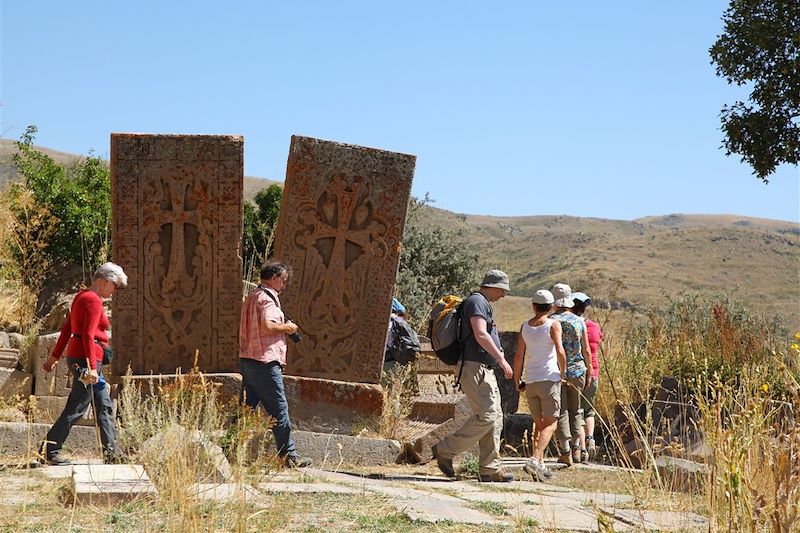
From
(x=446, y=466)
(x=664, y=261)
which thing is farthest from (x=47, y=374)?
(x=664, y=261)

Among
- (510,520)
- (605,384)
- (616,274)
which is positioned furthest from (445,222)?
(510,520)

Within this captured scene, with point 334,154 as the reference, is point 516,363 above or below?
below

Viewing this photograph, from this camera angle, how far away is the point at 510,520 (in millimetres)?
6500

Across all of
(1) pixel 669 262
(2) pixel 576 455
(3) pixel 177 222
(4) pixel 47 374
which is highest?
(1) pixel 669 262

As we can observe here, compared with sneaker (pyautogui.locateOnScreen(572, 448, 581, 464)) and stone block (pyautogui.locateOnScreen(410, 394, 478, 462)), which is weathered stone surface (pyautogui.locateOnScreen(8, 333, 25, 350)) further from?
sneaker (pyautogui.locateOnScreen(572, 448, 581, 464))

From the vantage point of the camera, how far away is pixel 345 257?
996 cm

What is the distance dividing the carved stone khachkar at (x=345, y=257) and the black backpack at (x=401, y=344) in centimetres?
123

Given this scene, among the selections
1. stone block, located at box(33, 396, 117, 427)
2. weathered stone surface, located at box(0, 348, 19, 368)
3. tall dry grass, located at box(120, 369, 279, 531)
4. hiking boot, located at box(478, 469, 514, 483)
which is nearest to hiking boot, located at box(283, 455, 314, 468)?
tall dry grass, located at box(120, 369, 279, 531)

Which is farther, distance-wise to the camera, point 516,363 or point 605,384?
point 605,384

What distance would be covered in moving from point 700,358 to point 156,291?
591cm

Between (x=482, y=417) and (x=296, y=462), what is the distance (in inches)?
58.3

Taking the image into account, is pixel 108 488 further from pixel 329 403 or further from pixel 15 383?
pixel 15 383

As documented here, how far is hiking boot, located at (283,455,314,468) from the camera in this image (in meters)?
8.36

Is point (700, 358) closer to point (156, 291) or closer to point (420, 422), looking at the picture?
point (420, 422)
